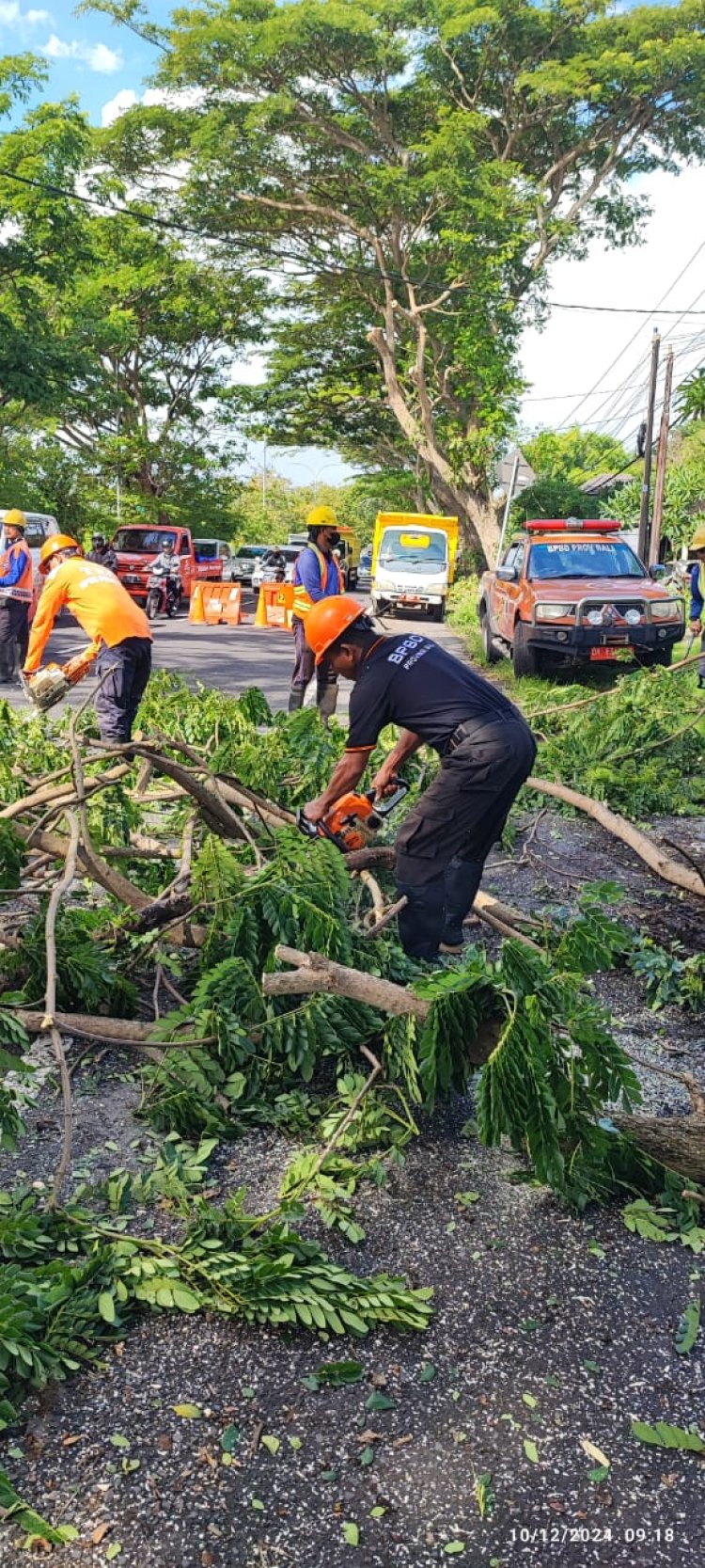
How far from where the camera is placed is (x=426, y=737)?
14.7 ft

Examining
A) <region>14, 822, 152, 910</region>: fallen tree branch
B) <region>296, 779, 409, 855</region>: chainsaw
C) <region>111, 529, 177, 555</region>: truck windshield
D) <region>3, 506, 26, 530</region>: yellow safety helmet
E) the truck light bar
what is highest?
<region>111, 529, 177, 555</region>: truck windshield

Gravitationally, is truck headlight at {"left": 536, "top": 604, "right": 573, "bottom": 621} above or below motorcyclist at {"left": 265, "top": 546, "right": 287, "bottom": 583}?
below

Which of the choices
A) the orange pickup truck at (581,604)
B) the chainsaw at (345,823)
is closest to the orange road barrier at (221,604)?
the orange pickup truck at (581,604)

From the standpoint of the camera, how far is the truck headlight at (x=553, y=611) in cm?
1190

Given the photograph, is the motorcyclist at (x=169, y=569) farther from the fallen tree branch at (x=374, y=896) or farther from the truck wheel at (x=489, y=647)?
the fallen tree branch at (x=374, y=896)

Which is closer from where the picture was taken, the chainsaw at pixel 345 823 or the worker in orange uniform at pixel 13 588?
the chainsaw at pixel 345 823

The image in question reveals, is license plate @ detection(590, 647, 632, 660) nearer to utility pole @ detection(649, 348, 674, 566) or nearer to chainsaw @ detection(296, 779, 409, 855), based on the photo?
chainsaw @ detection(296, 779, 409, 855)


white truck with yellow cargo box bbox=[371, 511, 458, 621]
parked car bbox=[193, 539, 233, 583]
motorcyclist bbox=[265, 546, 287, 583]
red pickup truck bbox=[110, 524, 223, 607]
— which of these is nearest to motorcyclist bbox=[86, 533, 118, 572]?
red pickup truck bbox=[110, 524, 223, 607]

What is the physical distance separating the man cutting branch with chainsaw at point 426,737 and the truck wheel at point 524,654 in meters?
7.89

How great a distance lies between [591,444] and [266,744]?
4738 centimetres

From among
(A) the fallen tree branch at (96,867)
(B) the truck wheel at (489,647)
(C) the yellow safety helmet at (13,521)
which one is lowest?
(A) the fallen tree branch at (96,867)

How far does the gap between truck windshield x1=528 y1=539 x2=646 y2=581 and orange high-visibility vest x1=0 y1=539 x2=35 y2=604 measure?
18.0ft

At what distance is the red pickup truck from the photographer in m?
23.8

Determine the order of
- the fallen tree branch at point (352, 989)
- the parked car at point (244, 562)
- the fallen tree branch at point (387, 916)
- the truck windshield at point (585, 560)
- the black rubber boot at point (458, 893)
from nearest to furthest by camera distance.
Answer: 1. the fallen tree branch at point (352, 989)
2. the fallen tree branch at point (387, 916)
3. the black rubber boot at point (458, 893)
4. the truck windshield at point (585, 560)
5. the parked car at point (244, 562)
